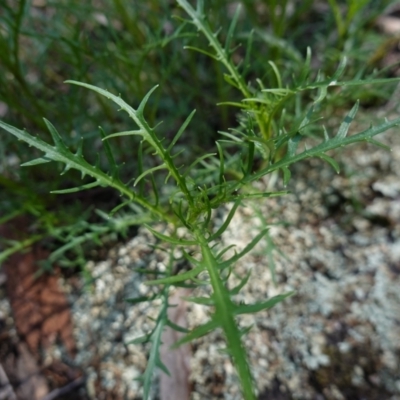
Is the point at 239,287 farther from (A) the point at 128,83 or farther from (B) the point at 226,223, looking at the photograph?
(A) the point at 128,83

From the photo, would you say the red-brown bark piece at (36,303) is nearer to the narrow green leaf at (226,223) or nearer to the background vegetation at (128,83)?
the background vegetation at (128,83)

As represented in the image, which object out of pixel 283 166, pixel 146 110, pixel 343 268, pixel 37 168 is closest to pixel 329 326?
pixel 343 268

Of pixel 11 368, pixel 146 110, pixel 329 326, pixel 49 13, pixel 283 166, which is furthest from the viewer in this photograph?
pixel 49 13

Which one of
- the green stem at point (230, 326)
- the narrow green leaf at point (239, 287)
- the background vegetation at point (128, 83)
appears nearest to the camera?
the green stem at point (230, 326)

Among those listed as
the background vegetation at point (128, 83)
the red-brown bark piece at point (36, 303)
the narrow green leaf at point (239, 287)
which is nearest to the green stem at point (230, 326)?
the narrow green leaf at point (239, 287)

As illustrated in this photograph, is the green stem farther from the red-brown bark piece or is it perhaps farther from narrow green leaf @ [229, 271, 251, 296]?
the red-brown bark piece

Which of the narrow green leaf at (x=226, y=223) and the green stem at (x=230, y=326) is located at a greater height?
the narrow green leaf at (x=226, y=223)

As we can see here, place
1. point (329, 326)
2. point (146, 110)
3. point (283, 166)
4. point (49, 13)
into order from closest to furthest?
1. point (283, 166)
2. point (329, 326)
3. point (146, 110)
4. point (49, 13)

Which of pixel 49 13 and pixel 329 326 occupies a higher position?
pixel 49 13

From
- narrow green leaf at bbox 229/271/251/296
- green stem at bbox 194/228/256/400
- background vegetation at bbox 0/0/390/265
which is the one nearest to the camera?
green stem at bbox 194/228/256/400

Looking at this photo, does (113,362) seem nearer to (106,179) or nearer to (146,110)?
(106,179)

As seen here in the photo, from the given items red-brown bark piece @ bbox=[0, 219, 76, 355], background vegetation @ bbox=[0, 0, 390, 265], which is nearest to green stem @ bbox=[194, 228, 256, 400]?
background vegetation @ bbox=[0, 0, 390, 265]
